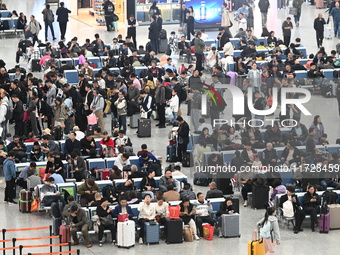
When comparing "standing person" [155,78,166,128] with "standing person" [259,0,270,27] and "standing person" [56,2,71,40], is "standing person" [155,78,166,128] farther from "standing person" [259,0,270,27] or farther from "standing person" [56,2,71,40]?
"standing person" [259,0,270,27]

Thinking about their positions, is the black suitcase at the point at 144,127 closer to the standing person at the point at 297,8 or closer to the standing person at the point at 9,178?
the standing person at the point at 9,178

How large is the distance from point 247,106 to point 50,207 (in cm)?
524

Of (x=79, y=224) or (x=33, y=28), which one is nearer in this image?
(x=79, y=224)

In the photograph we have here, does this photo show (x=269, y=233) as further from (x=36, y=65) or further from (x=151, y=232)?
(x=36, y=65)

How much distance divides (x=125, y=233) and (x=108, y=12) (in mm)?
24365

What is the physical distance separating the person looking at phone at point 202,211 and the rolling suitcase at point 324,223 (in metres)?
2.51

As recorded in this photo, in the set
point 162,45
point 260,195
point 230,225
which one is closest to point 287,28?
point 162,45

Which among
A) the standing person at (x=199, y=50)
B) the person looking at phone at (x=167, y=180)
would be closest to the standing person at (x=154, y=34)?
A: the standing person at (x=199, y=50)

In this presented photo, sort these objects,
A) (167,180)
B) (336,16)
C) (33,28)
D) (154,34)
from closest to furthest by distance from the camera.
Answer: (167,180) → (154,34) → (33,28) → (336,16)

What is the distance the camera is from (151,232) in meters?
23.1

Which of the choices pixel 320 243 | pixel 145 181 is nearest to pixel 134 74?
pixel 145 181

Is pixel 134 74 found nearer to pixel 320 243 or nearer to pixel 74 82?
pixel 74 82

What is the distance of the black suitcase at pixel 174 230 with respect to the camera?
2314cm

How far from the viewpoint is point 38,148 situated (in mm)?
27109
